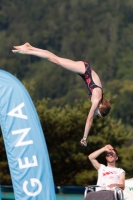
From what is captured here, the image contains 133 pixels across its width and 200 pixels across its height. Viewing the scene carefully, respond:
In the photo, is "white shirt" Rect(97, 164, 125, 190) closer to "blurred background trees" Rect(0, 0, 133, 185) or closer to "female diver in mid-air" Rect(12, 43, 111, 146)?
"female diver in mid-air" Rect(12, 43, 111, 146)

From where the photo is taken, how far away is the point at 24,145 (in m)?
10.7

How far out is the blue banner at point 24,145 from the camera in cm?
1060

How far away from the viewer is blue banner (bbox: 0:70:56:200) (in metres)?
10.6

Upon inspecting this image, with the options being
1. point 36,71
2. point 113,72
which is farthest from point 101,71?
point 36,71

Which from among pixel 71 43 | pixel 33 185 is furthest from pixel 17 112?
pixel 71 43

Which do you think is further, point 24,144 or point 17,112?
point 17,112

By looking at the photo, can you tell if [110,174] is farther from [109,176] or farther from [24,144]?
[24,144]

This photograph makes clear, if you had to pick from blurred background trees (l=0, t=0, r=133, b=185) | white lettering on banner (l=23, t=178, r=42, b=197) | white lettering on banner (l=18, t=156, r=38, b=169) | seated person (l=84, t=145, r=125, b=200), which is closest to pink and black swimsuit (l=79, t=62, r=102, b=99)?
seated person (l=84, t=145, r=125, b=200)

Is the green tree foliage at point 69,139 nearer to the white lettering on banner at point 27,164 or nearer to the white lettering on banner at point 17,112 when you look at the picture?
the white lettering on banner at point 17,112

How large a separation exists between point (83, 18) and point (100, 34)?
11.1m

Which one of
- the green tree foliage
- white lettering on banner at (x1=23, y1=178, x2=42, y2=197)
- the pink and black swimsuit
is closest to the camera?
white lettering on banner at (x1=23, y1=178, x2=42, y2=197)

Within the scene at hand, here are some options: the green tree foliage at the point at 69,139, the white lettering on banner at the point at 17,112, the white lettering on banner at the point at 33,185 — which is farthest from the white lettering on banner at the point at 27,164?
the green tree foliage at the point at 69,139

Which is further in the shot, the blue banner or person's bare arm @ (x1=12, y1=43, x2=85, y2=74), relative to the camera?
person's bare arm @ (x1=12, y1=43, x2=85, y2=74)

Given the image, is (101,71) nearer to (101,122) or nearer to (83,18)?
(83,18)
